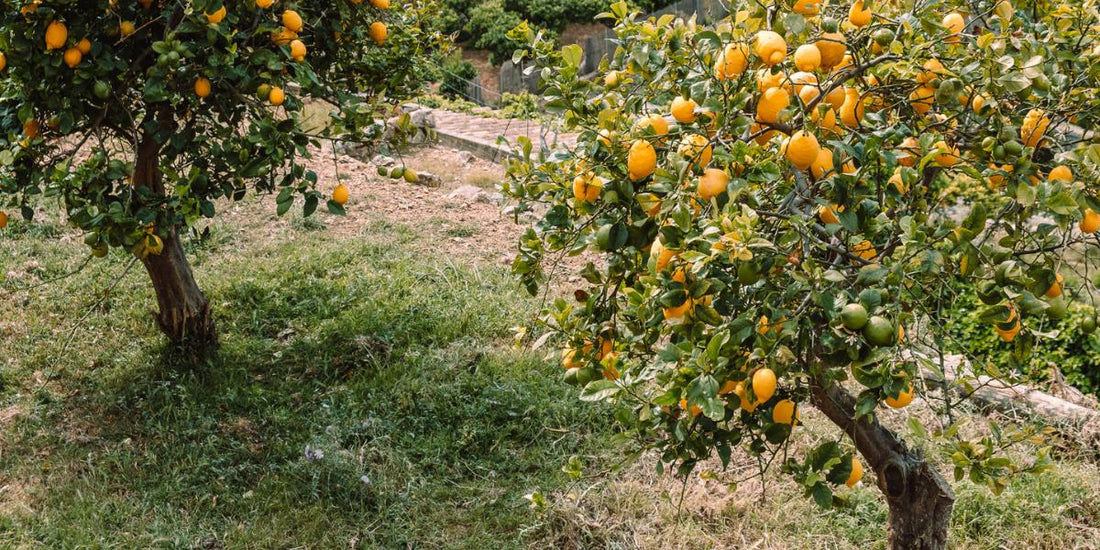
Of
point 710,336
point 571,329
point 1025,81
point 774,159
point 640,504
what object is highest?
point 1025,81

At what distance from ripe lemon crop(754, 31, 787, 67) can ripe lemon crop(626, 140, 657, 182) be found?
25 cm

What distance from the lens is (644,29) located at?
1.71 m

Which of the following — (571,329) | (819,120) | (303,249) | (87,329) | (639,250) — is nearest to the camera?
(819,120)

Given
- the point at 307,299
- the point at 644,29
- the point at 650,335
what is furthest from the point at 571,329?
the point at 307,299

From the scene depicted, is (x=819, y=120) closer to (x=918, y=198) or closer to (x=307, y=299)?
(x=918, y=198)

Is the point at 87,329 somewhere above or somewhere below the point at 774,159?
below

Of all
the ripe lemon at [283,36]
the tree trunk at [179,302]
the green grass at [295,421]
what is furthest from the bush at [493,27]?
the ripe lemon at [283,36]

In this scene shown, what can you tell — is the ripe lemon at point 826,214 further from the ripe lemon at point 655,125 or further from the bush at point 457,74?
the bush at point 457,74

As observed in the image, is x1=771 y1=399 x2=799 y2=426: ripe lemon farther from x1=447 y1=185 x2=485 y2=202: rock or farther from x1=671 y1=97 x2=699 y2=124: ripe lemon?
x1=447 y1=185 x2=485 y2=202: rock

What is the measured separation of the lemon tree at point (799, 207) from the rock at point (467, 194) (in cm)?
440

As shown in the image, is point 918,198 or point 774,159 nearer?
point 774,159

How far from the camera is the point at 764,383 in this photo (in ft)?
4.37

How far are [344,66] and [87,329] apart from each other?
1.83m

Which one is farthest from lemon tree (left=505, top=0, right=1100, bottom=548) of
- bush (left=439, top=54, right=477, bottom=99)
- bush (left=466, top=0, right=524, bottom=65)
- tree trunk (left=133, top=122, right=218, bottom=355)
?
bush (left=466, top=0, right=524, bottom=65)
